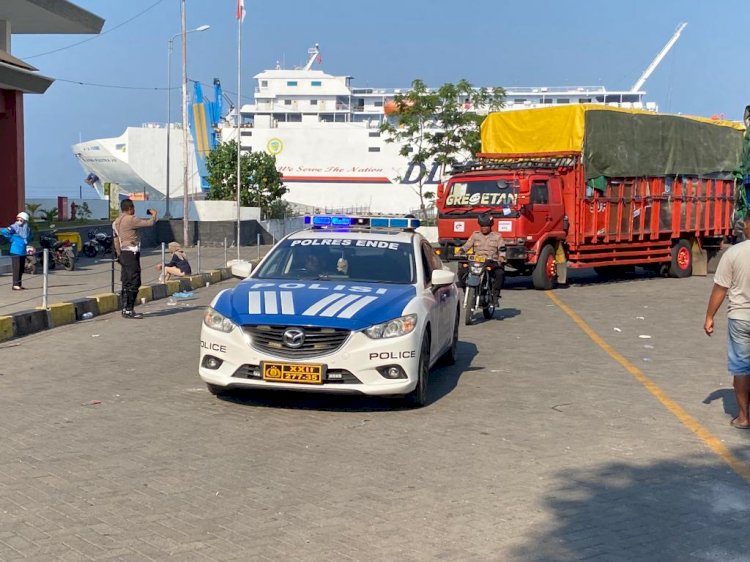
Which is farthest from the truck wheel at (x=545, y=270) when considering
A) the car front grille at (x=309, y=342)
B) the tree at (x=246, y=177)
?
the tree at (x=246, y=177)

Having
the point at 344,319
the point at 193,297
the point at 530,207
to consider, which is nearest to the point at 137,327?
the point at 193,297

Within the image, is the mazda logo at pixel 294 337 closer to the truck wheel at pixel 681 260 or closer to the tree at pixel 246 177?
the truck wheel at pixel 681 260

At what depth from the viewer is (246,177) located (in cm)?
5544

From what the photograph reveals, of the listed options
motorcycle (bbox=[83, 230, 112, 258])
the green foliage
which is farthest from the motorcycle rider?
the green foliage

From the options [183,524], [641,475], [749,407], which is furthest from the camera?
[749,407]

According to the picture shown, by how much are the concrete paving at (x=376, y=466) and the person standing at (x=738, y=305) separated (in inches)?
19.4

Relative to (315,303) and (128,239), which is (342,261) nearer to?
(315,303)

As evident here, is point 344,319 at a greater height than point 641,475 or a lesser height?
greater

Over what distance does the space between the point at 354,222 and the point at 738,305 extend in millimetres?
4550

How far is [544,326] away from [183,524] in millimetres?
10102

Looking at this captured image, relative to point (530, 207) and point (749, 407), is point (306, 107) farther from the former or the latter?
point (749, 407)

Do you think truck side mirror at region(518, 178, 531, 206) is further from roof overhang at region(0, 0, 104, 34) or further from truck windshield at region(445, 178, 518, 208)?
roof overhang at region(0, 0, 104, 34)

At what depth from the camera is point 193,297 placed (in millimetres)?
19203

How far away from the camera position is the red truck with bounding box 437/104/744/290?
1984cm
